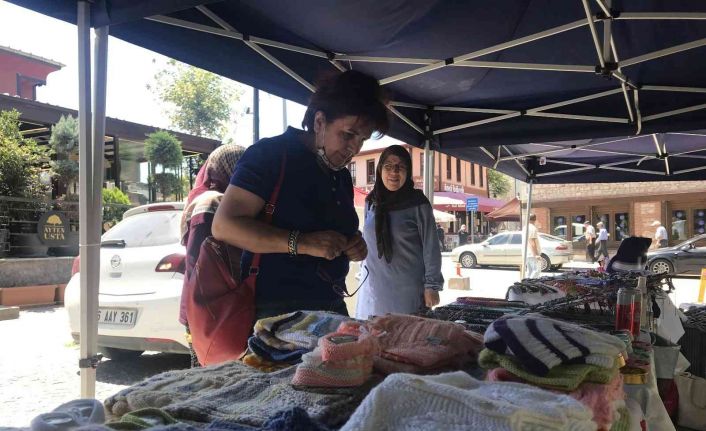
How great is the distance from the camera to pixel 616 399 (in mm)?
1070

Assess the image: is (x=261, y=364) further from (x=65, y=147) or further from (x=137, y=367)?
(x=65, y=147)

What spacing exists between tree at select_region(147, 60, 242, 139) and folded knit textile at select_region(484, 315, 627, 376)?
34.3m

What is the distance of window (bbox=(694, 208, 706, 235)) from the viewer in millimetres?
21312

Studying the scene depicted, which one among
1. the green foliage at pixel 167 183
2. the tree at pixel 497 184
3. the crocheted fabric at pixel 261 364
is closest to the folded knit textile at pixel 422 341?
the crocheted fabric at pixel 261 364

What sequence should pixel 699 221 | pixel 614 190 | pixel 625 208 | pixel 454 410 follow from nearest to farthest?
1. pixel 454 410
2. pixel 699 221
3. pixel 625 208
4. pixel 614 190

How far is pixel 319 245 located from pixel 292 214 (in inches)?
8.3

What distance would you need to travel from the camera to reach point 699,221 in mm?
21438

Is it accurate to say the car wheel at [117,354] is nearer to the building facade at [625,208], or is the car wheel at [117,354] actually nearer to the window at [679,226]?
the building facade at [625,208]

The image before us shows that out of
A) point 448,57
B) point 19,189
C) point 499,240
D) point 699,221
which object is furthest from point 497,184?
point 448,57

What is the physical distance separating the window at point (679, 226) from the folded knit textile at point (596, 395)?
2495 centimetres

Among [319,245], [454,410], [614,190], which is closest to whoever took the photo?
[454,410]

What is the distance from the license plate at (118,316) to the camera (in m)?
4.39

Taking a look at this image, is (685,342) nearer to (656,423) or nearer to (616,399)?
(656,423)

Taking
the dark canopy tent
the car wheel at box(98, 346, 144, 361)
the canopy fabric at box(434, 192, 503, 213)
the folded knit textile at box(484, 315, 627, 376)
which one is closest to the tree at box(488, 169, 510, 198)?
the canopy fabric at box(434, 192, 503, 213)
